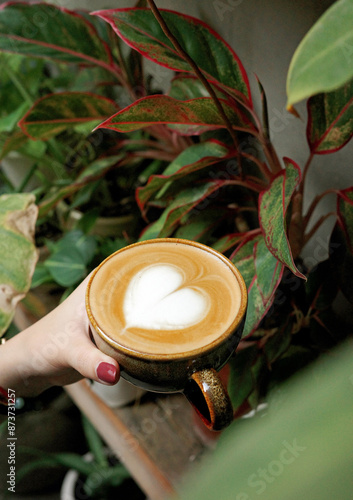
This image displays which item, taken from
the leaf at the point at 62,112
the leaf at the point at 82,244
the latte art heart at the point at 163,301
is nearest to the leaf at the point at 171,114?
the latte art heart at the point at 163,301

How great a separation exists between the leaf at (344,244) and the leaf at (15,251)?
547 mm

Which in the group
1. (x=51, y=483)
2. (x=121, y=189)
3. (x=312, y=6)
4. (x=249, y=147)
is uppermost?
(x=312, y=6)

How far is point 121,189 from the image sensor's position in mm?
1311

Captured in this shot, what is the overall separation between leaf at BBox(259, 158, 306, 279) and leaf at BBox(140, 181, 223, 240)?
0.12 metres

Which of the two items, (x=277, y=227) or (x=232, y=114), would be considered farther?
(x=232, y=114)

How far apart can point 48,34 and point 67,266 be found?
504mm

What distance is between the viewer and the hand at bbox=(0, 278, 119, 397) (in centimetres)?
56

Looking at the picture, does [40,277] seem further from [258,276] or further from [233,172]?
[258,276]

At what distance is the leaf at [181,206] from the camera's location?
726mm

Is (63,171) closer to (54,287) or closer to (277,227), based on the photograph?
(54,287)

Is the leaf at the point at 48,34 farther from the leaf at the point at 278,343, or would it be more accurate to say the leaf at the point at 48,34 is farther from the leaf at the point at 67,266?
the leaf at the point at 278,343

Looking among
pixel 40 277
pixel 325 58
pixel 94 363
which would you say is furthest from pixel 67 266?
pixel 325 58

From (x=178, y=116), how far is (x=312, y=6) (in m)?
0.28

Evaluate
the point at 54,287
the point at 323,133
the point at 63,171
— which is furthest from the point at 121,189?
the point at 323,133
